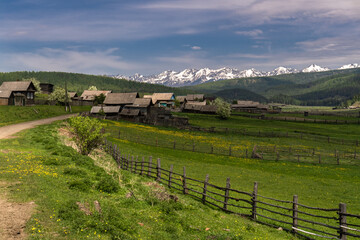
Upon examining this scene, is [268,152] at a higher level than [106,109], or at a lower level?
lower

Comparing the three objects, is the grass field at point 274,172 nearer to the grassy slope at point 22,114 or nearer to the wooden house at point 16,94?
the grassy slope at point 22,114

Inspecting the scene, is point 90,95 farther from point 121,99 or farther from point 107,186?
point 107,186

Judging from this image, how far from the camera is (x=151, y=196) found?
16.6 meters

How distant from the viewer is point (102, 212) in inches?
477

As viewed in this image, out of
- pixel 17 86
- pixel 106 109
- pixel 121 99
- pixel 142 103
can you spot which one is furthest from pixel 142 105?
pixel 17 86

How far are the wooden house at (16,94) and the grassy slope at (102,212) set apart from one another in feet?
243

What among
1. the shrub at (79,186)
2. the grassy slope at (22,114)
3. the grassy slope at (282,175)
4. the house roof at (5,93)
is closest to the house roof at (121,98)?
the grassy slope at (22,114)

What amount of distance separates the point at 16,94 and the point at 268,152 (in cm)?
7855

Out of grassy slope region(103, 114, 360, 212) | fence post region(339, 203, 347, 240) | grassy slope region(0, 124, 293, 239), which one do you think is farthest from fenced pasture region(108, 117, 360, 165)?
grassy slope region(0, 124, 293, 239)

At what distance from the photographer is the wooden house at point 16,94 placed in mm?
82375

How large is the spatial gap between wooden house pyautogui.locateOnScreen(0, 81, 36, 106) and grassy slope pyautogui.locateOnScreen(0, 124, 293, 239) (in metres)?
74.1

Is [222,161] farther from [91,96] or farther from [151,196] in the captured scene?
[91,96]

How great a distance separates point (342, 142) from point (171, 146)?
128 ft

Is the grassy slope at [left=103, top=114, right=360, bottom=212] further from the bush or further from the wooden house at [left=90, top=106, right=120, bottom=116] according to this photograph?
the wooden house at [left=90, top=106, right=120, bottom=116]
